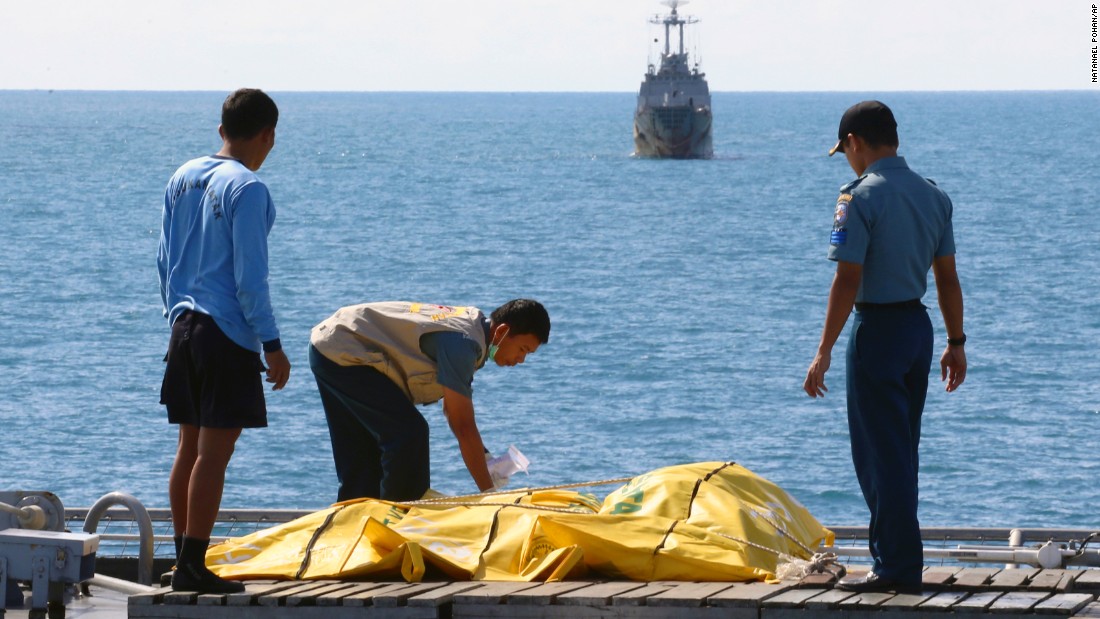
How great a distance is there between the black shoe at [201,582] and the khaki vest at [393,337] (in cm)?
154

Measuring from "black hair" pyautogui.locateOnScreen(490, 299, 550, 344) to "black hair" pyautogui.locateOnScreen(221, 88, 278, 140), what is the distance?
1568mm

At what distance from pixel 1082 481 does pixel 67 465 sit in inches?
666

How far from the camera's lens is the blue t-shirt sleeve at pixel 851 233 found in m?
5.66

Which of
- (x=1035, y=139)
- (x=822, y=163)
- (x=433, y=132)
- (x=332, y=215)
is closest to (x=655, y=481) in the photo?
(x=332, y=215)

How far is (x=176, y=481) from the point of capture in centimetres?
603

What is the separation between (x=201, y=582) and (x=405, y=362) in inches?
65.4

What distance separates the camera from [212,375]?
580 cm

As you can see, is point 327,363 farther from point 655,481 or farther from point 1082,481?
point 1082,481

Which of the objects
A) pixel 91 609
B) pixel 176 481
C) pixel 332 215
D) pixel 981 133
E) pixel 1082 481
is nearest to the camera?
pixel 176 481

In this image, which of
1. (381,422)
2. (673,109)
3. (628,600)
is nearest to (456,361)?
(381,422)

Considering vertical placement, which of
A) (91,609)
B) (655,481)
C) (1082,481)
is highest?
(655,481)

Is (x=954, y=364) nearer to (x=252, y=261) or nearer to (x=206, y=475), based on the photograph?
(x=252, y=261)

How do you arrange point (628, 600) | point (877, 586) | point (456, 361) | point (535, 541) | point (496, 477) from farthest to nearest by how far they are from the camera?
point (496, 477) < point (456, 361) < point (535, 541) < point (877, 586) < point (628, 600)

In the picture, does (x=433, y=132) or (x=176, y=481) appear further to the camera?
(x=433, y=132)
